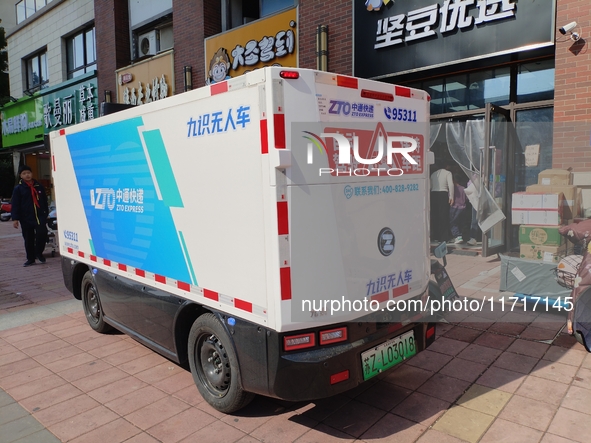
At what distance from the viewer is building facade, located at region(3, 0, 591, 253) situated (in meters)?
7.12

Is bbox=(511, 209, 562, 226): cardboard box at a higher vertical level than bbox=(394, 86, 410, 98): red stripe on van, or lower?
lower

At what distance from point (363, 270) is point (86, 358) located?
329 cm

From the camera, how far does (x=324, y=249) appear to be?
3080mm

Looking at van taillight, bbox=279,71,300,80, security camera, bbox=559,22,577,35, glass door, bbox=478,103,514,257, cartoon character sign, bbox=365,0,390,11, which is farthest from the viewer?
cartoon character sign, bbox=365,0,390,11

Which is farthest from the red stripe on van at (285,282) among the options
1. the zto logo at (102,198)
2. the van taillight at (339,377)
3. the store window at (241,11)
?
the store window at (241,11)

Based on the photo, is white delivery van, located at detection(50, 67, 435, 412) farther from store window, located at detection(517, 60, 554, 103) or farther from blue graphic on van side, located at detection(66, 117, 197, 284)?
store window, located at detection(517, 60, 554, 103)

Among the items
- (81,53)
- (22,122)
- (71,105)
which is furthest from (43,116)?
(81,53)

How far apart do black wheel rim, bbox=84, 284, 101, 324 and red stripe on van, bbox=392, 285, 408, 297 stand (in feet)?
12.0

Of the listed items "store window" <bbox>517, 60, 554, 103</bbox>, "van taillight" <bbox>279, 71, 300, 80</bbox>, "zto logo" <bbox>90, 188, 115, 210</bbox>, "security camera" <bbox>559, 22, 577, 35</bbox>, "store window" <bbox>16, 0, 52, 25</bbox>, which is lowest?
"zto logo" <bbox>90, 188, 115, 210</bbox>

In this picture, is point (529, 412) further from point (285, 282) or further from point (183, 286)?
point (183, 286)

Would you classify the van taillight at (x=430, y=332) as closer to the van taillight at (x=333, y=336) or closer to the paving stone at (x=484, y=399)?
the paving stone at (x=484, y=399)

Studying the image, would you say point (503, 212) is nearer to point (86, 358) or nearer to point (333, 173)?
point (333, 173)

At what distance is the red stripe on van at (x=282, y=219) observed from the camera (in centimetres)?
289

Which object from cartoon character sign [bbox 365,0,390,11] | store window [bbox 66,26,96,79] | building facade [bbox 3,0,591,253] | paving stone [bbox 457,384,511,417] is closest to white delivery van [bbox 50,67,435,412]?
paving stone [bbox 457,384,511,417]
